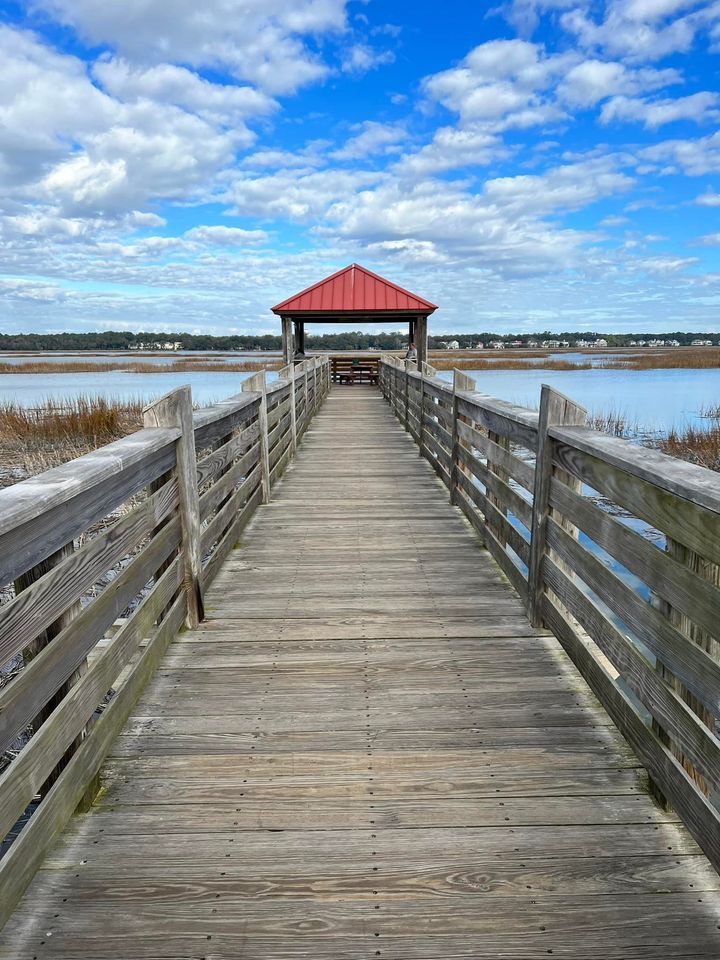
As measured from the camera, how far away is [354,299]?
19.6 metres

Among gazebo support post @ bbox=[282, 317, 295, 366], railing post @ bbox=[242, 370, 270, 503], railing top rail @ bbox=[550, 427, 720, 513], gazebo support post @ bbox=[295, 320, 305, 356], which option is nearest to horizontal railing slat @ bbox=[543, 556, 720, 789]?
railing top rail @ bbox=[550, 427, 720, 513]

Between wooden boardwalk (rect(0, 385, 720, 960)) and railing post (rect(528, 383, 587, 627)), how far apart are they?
0.22 meters

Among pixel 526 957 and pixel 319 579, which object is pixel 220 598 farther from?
pixel 526 957

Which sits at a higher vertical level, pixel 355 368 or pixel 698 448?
pixel 355 368

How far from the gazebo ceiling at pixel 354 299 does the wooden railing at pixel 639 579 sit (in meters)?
15.4

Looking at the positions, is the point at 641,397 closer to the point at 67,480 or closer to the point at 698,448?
the point at 698,448

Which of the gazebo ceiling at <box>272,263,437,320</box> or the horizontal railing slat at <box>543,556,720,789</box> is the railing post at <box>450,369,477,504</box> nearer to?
the horizontal railing slat at <box>543,556,720,789</box>

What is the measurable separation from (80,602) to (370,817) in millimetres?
1218

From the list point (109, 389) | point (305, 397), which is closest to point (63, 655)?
point (305, 397)

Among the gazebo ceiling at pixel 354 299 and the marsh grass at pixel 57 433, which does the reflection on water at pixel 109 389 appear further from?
the marsh grass at pixel 57 433

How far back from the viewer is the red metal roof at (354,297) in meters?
19.2

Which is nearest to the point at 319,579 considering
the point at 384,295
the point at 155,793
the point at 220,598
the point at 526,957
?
the point at 220,598

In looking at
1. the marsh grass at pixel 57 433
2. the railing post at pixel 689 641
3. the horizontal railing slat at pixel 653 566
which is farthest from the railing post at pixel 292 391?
the railing post at pixel 689 641

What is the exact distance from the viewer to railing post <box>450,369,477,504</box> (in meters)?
6.28
